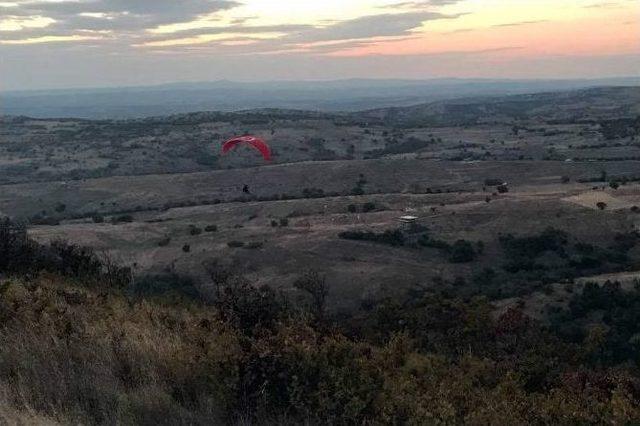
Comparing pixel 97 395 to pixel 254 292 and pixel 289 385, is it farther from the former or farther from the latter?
pixel 254 292

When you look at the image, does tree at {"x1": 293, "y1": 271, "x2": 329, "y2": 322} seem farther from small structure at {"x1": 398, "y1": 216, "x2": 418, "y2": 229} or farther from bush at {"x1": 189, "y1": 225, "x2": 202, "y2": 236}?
bush at {"x1": 189, "y1": 225, "x2": 202, "y2": 236}

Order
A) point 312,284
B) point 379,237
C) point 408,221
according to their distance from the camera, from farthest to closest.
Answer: point 408,221
point 379,237
point 312,284

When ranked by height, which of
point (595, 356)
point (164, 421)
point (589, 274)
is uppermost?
point (164, 421)

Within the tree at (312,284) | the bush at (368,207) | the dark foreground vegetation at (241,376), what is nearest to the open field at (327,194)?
the bush at (368,207)

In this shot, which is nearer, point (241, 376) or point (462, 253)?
point (241, 376)

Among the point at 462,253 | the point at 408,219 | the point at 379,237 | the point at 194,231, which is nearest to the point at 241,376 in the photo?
the point at 462,253

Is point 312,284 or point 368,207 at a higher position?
point 312,284

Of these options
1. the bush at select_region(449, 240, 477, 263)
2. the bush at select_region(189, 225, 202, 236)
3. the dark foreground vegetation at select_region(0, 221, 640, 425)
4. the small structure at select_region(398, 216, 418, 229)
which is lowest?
the bush at select_region(449, 240, 477, 263)

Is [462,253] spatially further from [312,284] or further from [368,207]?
[368,207]

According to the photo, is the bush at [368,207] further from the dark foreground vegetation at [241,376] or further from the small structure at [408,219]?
the dark foreground vegetation at [241,376]

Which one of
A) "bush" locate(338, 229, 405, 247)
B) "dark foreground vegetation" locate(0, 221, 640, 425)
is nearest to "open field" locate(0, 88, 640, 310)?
"bush" locate(338, 229, 405, 247)

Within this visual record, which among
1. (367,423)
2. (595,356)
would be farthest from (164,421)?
(595,356)
